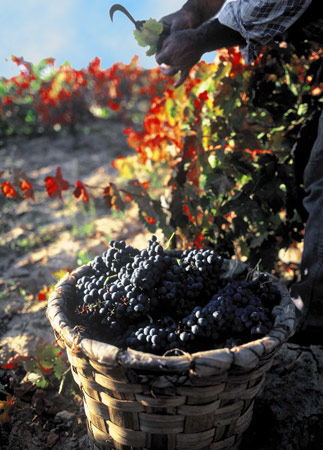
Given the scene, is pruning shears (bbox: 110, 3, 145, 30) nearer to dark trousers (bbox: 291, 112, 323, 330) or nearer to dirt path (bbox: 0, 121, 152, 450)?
dark trousers (bbox: 291, 112, 323, 330)

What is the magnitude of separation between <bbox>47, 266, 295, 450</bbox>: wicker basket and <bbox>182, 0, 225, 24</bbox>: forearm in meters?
1.68

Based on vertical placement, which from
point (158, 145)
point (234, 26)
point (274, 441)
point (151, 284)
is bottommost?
point (274, 441)

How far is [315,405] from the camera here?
1.90m

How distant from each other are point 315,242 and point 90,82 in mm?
7732

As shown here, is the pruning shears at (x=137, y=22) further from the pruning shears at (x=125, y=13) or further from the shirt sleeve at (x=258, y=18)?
the shirt sleeve at (x=258, y=18)

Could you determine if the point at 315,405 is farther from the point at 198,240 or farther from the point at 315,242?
the point at 198,240

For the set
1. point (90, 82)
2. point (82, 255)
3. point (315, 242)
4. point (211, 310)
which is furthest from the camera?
point (90, 82)

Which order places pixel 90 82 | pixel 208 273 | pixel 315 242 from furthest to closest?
1. pixel 90 82
2. pixel 315 242
3. pixel 208 273

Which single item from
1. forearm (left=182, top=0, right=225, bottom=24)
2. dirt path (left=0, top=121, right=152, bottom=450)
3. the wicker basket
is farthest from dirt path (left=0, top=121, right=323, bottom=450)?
forearm (left=182, top=0, right=225, bottom=24)

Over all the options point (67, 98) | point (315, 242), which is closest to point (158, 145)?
point (315, 242)

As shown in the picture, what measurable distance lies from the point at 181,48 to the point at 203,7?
43 centimetres

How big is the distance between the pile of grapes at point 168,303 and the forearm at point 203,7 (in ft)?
4.53

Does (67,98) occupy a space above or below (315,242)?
above

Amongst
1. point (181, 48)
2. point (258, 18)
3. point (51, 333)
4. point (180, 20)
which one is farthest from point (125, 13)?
point (51, 333)
